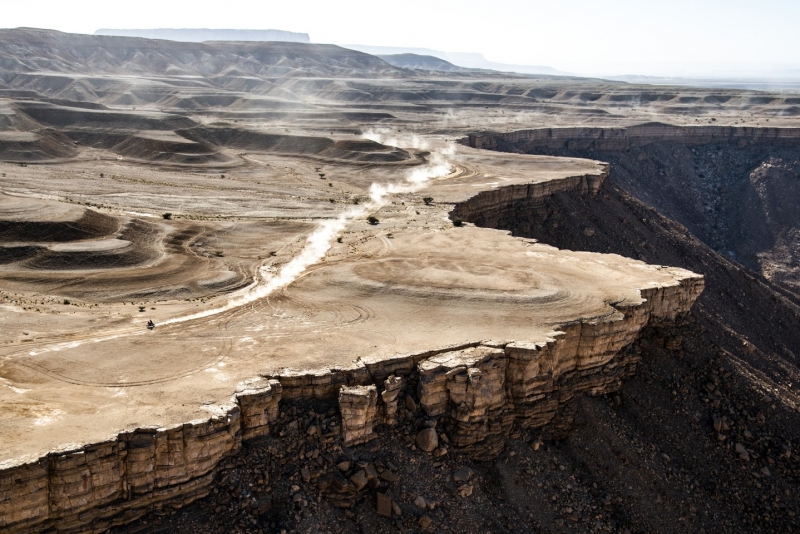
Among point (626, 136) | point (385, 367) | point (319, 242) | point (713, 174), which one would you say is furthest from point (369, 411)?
point (626, 136)

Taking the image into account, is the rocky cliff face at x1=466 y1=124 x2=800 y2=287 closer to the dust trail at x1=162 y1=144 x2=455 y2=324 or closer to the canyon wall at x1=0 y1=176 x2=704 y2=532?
the dust trail at x1=162 y1=144 x2=455 y2=324

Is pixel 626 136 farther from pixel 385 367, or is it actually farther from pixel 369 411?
pixel 369 411

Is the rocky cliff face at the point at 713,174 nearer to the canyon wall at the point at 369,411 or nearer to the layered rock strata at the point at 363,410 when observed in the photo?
the canyon wall at the point at 369,411

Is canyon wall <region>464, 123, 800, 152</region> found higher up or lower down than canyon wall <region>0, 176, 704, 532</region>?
higher up

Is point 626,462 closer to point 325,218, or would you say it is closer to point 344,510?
point 344,510

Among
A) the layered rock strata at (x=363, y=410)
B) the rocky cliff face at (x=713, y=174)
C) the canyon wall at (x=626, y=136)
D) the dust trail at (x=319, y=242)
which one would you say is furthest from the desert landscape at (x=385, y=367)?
the canyon wall at (x=626, y=136)

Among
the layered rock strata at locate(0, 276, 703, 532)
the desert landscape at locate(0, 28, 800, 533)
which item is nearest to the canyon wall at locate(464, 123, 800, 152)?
the desert landscape at locate(0, 28, 800, 533)

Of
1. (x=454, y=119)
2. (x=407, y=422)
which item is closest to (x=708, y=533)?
(x=407, y=422)
